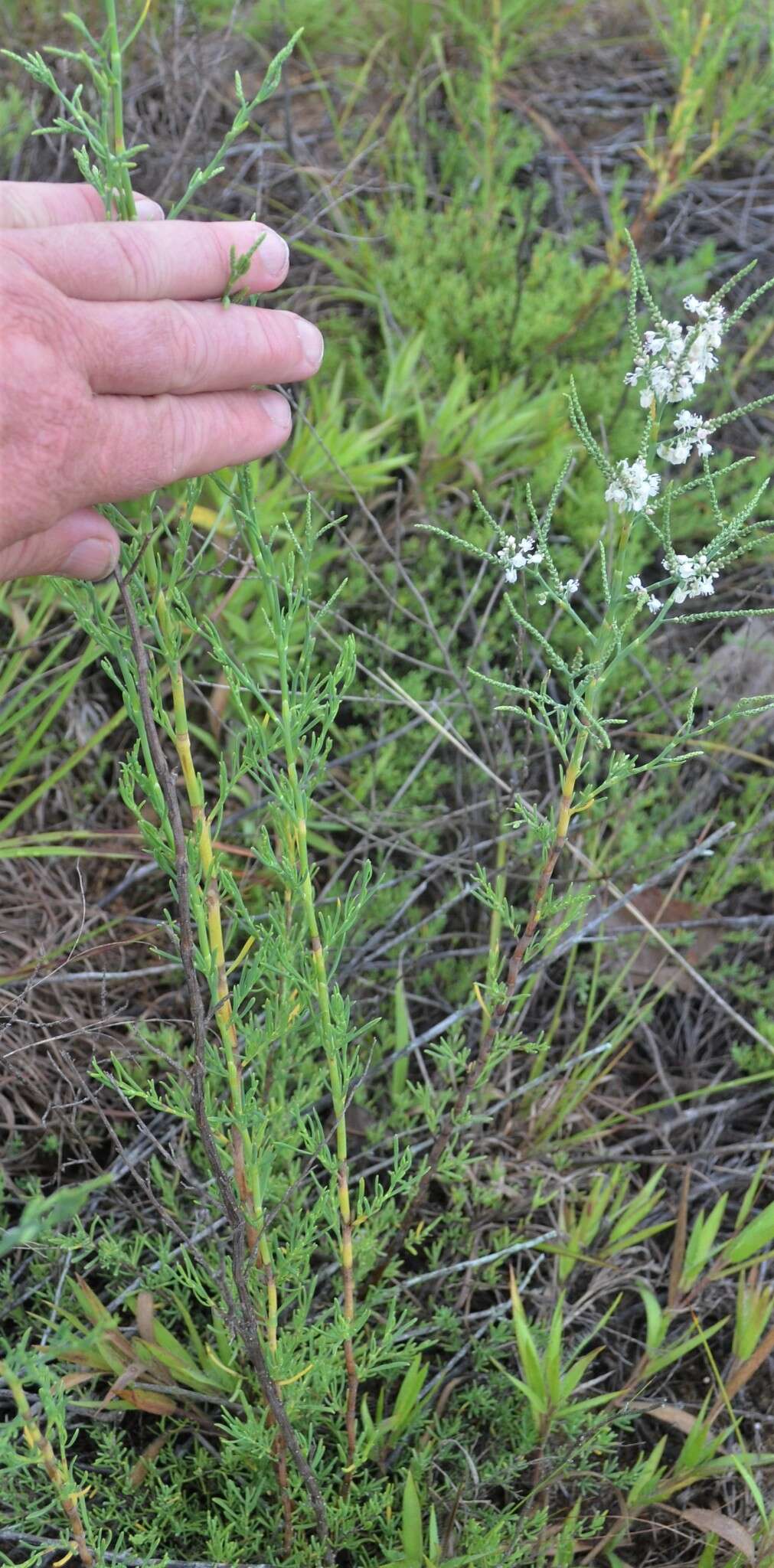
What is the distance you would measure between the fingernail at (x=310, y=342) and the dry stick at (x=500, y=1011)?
23.7 inches

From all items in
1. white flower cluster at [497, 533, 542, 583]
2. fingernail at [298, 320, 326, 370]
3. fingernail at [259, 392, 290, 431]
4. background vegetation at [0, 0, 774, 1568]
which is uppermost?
fingernail at [298, 320, 326, 370]

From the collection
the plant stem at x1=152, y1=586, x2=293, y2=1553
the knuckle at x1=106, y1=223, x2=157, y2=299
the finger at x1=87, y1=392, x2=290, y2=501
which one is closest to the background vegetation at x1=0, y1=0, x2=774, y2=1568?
the plant stem at x1=152, y1=586, x2=293, y2=1553

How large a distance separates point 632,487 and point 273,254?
0.56 meters

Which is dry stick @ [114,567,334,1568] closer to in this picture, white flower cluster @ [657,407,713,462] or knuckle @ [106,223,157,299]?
knuckle @ [106,223,157,299]

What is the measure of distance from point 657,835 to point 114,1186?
4.54 ft

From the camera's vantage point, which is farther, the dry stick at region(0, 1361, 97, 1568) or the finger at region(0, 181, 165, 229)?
the finger at region(0, 181, 165, 229)

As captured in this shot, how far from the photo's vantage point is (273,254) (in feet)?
4.74

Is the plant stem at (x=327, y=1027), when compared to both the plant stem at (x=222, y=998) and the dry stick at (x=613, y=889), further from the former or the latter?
the dry stick at (x=613, y=889)

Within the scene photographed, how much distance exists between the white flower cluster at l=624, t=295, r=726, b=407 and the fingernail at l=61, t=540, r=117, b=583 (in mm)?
639

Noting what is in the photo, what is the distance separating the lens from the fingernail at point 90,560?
4.63 feet

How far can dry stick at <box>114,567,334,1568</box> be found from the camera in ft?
3.89

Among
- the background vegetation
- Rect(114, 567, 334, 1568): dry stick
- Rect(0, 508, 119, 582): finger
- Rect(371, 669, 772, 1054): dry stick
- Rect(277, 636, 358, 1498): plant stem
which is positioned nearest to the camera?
Rect(114, 567, 334, 1568): dry stick

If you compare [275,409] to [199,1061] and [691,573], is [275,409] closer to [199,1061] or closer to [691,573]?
[691,573]

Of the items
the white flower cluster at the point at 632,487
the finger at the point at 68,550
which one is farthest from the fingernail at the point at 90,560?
the white flower cluster at the point at 632,487
